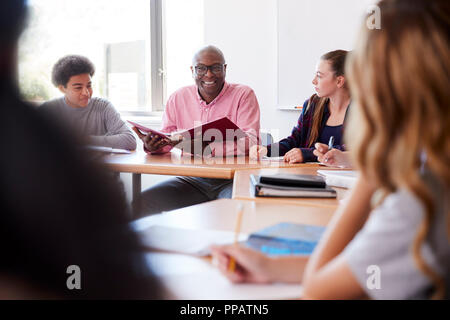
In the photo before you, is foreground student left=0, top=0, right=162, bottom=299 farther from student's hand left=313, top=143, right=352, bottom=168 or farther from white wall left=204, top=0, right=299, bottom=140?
white wall left=204, top=0, right=299, bottom=140

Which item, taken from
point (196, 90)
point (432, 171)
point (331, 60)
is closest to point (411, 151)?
point (432, 171)

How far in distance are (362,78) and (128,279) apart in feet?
1.51

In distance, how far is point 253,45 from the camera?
14.2 ft

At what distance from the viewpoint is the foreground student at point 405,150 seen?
2.14 ft

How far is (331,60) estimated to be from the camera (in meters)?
2.82

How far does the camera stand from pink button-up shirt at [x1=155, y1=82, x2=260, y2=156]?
3012 mm

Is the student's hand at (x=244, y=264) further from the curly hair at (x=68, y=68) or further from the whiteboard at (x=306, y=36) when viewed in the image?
the whiteboard at (x=306, y=36)

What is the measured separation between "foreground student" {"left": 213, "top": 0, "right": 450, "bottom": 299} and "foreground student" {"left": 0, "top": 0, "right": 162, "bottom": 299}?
1.28 ft

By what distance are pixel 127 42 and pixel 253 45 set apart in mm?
1491

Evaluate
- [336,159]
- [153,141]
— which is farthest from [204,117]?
[336,159]

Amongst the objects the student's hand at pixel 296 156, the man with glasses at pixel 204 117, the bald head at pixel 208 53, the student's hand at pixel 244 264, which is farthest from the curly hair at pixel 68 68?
the student's hand at pixel 244 264

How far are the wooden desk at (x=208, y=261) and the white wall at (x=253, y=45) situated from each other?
2849 mm

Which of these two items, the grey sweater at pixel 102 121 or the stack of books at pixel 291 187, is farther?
the grey sweater at pixel 102 121

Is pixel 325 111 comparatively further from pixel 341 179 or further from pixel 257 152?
pixel 341 179
